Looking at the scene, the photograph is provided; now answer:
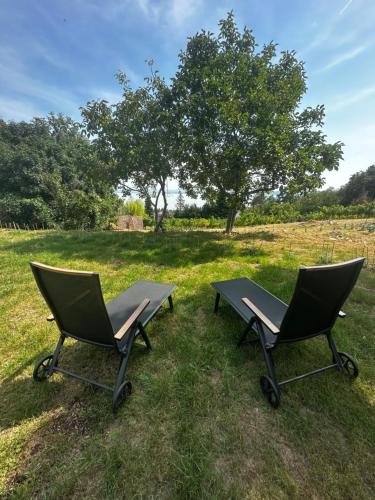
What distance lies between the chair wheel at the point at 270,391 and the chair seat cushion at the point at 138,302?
1276 mm

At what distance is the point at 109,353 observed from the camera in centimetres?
235

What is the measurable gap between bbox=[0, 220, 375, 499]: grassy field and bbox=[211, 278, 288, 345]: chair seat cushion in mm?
367

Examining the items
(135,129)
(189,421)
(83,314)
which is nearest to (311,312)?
(189,421)

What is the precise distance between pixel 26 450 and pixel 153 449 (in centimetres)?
91

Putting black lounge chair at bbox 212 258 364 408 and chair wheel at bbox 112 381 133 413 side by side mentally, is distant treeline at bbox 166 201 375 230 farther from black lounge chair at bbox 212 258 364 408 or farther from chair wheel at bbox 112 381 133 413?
chair wheel at bbox 112 381 133 413

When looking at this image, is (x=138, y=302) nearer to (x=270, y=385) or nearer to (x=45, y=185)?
(x=270, y=385)

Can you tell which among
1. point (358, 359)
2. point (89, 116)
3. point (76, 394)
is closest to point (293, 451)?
point (358, 359)

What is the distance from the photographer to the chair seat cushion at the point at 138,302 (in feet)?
7.72

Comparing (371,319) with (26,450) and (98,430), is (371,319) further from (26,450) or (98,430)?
(26,450)

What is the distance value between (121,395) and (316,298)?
1876 millimetres

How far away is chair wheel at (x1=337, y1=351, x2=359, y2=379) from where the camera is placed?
194cm

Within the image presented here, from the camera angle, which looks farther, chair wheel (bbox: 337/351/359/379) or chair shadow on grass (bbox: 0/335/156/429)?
chair wheel (bbox: 337/351/359/379)

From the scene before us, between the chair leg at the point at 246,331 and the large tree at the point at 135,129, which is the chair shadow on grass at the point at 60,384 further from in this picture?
the large tree at the point at 135,129

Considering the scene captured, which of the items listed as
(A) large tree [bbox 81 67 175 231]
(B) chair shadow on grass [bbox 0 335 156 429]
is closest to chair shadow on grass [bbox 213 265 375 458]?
(B) chair shadow on grass [bbox 0 335 156 429]
